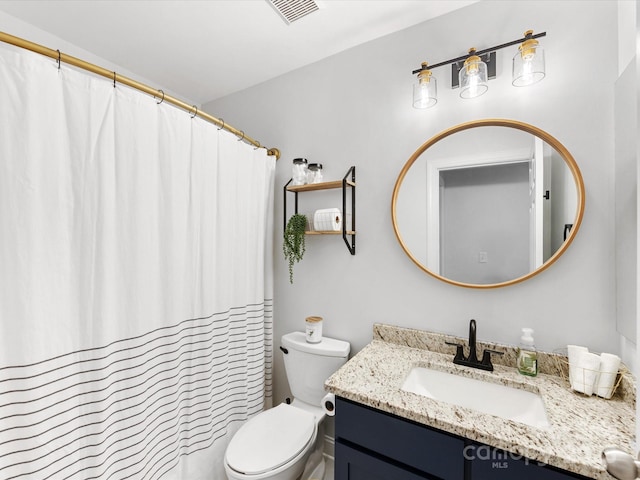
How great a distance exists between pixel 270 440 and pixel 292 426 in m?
0.13

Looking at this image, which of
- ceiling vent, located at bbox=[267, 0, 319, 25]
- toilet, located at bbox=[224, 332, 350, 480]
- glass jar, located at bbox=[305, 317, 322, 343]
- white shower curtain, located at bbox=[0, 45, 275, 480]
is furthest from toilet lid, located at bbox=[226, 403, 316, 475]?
ceiling vent, located at bbox=[267, 0, 319, 25]

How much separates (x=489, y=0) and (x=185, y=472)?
2.64 meters

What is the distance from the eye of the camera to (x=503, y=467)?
32.2 inches

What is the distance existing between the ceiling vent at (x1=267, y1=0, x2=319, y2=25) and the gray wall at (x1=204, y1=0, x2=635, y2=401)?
1.16 ft

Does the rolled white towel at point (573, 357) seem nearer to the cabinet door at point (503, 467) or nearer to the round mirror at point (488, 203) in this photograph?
the round mirror at point (488, 203)

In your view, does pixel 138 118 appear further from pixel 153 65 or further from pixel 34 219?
pixel 153 65

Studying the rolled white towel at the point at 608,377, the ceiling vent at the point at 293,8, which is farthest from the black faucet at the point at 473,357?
the ceiling vent at the point at 293,8

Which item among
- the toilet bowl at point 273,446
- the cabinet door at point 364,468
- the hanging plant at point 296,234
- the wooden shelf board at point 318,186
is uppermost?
the wooden shelf board at point 318,186

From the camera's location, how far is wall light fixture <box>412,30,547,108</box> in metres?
1.15

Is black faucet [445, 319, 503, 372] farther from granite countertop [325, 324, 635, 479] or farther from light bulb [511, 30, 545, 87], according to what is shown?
light bulb [511, 30, 545, 87]

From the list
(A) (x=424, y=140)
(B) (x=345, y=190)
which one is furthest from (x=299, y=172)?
(A) (x=424, y=140)

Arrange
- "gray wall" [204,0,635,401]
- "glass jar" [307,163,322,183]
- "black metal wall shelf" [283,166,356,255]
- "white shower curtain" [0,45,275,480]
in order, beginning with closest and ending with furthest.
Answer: "white shower curtain" [0,45,275,480], "gray wall" [204,0,635,401], "black metal wall shelf" [283,166,356,255], "glass jar" [307,163,322,183]

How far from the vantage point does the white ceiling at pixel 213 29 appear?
1364 mm

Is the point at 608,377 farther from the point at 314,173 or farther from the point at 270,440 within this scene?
the point at 314,173
